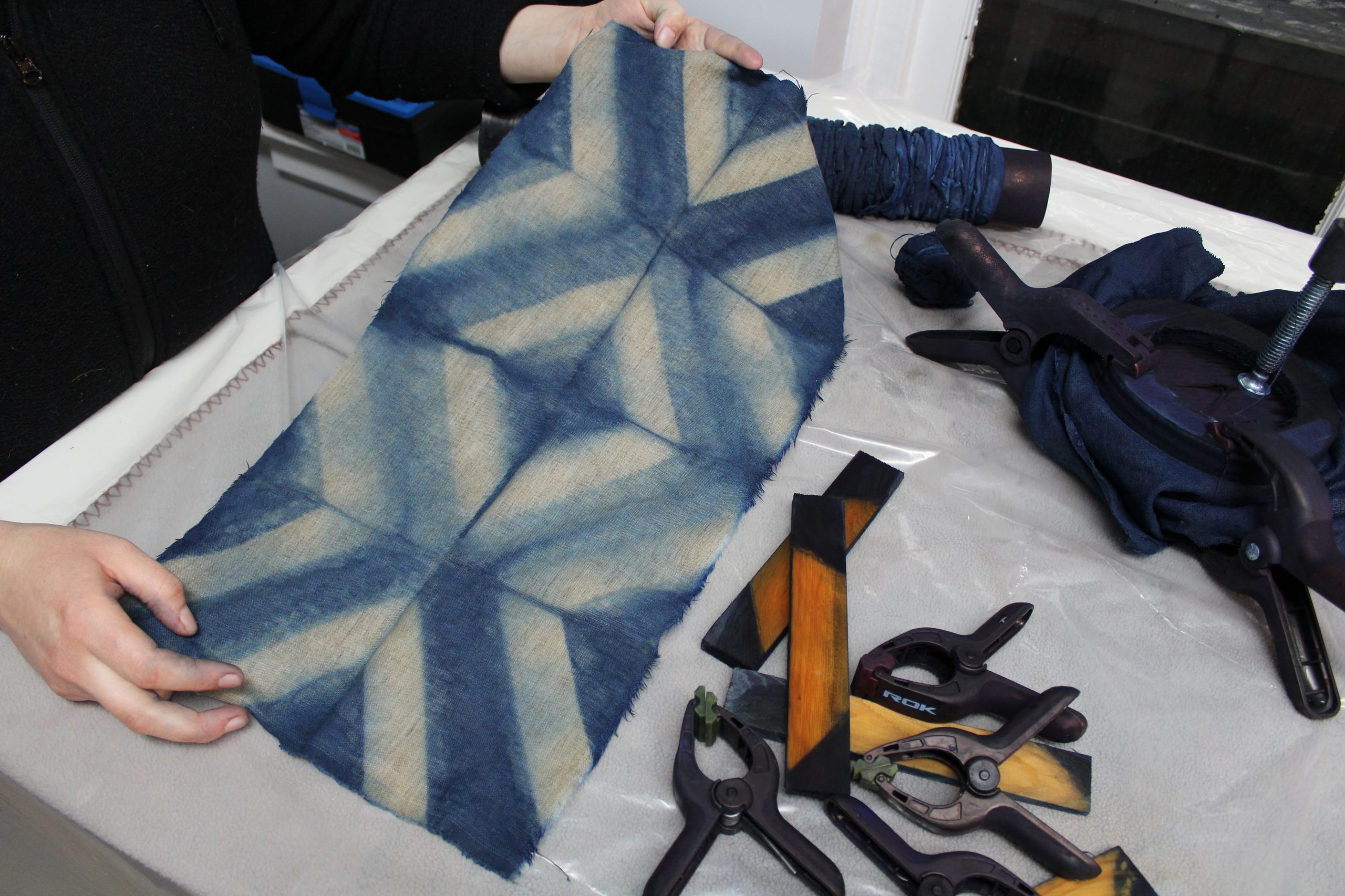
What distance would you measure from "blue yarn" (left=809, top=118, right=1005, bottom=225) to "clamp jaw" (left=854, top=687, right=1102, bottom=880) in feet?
2.30

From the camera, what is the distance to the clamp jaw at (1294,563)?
759mm

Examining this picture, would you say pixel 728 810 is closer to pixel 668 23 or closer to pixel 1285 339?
pixel 1285 339

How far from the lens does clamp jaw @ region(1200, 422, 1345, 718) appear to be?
759mm

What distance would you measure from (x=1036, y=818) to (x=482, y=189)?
2.69ft

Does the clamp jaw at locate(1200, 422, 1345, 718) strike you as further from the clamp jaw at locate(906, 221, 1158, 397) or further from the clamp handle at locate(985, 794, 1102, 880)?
the clamp handle at locate(985, 794, 1102, 880)

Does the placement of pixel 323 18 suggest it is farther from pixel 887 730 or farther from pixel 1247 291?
pixel 1247 291

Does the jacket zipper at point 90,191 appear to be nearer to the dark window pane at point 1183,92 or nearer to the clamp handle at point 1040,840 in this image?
the clamp handle at point 1040,840

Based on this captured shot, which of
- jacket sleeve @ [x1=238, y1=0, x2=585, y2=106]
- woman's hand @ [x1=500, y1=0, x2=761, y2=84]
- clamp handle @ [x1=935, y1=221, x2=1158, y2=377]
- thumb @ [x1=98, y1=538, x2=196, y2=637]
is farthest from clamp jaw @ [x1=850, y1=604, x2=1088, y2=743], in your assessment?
jacket sleeve @ [x1=238, y1=0, x2=585, y2=106]

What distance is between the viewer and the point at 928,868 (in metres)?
0.65

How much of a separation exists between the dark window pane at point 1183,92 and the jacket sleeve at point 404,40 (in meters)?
0.88

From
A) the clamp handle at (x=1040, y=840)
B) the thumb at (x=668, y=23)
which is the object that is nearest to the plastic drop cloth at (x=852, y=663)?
the clamp handle at (x=1040, y=840)

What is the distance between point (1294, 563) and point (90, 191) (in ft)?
3.65

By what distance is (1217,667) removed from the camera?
0.80 m

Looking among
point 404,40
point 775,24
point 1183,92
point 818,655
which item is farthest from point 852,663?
point 1183,92
